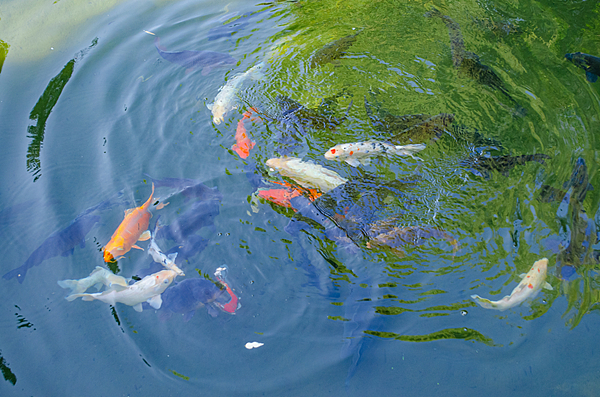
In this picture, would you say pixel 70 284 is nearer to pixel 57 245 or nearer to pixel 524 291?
pixel 57 245

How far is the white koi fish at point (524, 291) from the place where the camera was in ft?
11.3

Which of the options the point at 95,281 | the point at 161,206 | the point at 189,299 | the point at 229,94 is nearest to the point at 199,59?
the point at 229,94

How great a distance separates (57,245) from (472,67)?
600cm

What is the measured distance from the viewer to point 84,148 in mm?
4891

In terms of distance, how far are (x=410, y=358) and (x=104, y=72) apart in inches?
236

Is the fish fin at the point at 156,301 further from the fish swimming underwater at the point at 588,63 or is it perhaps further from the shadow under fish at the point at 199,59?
the fish swimming underwater at the point at 588,63

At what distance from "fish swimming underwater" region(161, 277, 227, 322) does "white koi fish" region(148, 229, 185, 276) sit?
0.24 meters

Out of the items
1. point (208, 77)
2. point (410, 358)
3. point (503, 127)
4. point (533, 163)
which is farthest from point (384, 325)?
point (208, 77)

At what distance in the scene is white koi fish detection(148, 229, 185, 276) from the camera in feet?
12.3

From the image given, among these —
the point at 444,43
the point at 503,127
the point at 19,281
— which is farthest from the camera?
the point at 444,43

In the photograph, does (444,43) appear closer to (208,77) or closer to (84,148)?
(208,77)

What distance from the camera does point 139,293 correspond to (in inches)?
139

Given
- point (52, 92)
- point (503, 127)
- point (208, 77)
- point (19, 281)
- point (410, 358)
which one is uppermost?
point (52, 92)

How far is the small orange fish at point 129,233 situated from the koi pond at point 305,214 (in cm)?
2
